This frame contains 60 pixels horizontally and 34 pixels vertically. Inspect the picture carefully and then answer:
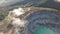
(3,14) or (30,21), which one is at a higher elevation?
(3,14)

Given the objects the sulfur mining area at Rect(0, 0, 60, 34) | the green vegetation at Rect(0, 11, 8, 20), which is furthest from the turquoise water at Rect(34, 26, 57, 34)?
the green vegetation at Rect(0, 11, 8, 20)

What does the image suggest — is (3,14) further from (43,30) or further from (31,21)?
(43,30)

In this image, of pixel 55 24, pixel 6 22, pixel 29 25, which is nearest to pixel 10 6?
pixel 6 22

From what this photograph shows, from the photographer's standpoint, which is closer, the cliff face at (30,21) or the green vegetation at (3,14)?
the cliff face at (30,21)

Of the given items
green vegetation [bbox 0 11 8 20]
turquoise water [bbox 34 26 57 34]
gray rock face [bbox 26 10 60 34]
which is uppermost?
green vegetation [bbox 0 11 8 20]

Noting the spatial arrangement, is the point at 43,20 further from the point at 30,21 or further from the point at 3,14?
the point at 3,14

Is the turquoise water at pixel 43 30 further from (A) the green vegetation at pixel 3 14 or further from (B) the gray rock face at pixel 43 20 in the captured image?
(A) the green vegetation at pixel 3 14

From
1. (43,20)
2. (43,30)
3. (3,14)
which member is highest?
(3,14)

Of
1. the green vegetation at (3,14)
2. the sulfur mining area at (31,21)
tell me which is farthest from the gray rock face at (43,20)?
the green vegetation at (3,14)

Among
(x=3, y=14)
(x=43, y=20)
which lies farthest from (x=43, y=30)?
(x=3, y=14)

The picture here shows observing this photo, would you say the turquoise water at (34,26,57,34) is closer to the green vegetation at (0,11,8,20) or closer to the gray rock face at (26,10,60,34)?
the gray rock face at (26,10,60,34)

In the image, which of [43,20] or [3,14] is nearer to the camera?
[43,20]

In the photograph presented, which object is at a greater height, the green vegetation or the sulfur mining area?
the green vegetation
